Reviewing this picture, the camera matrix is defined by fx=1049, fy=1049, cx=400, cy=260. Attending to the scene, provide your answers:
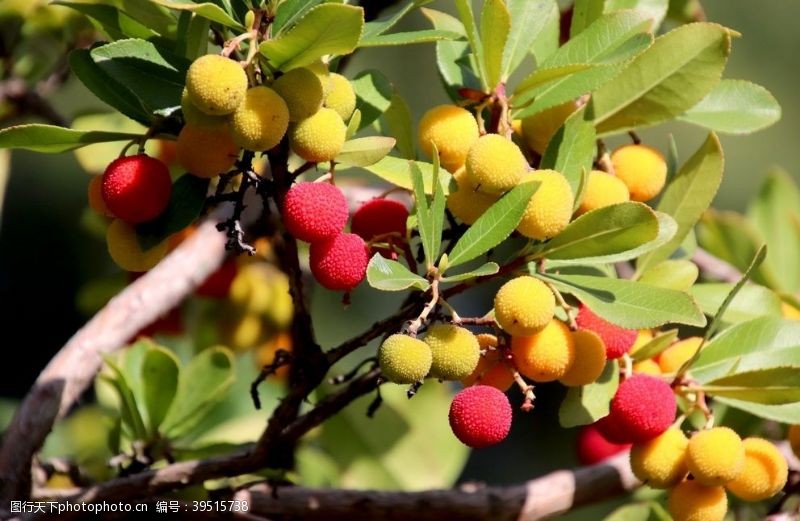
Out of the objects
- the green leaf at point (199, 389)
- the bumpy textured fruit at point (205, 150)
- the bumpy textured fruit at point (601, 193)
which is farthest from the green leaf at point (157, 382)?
the bumpy textured fruit at point (601, 193)

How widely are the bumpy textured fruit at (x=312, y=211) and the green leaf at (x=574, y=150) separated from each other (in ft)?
0.65

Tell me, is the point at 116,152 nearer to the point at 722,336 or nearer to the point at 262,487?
the point at 262,487

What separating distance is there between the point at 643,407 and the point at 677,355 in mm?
119

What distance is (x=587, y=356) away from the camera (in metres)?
0.87

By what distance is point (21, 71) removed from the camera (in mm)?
1630

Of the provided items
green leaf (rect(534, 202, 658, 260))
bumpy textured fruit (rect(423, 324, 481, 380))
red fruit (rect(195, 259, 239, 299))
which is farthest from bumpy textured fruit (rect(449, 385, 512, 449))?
red fruit (rect(195, 259, 239, 299))

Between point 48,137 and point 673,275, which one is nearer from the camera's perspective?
point 48,137

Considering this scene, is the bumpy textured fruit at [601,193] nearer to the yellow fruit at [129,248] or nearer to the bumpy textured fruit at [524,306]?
the bumpy textured fruit at [524,306]

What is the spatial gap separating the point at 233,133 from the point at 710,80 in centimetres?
42

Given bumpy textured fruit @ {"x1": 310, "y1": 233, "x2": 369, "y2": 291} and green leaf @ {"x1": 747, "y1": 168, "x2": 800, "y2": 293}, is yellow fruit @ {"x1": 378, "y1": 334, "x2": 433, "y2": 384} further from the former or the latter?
green leaf @ {"x1": 747, "y1": 168, "x2": 800, "y2": 293}

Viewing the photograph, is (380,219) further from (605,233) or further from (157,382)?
(157,382)

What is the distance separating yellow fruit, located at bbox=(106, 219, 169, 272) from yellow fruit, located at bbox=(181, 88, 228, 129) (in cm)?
12

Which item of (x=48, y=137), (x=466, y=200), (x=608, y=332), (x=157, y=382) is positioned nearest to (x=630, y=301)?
(x=608, y=332)

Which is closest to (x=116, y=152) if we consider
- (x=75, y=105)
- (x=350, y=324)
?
(x=350, y=324)
